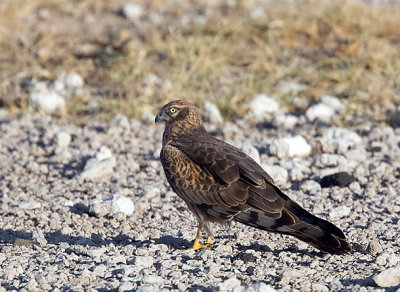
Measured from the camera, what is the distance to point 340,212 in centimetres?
602

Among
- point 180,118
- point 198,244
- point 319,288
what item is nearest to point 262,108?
point 180,118

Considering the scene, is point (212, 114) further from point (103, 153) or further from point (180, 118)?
point (180, 118)

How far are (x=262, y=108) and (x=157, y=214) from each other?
9.74 feet

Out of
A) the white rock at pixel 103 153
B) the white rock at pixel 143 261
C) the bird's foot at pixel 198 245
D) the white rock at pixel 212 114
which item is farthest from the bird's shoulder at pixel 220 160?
the white rock at pixel 212 114

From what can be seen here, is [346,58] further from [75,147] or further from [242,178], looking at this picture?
[242,178]

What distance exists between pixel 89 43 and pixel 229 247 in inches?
231

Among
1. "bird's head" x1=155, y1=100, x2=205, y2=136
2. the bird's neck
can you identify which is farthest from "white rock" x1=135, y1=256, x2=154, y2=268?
"bird's head" x1=155, y1=100, x2=205, y2=136

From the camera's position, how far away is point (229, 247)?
5363 mm

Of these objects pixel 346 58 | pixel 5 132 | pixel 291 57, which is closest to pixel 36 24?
pixel 5 132

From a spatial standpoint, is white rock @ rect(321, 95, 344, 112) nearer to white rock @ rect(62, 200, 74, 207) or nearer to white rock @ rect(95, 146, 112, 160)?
white rock @ rect(95, 146, 112, 160)

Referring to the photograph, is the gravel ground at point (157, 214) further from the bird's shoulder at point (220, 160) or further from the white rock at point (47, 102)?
the bird's shoulder at point (220, 160)

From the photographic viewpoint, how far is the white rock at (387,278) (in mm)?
4449

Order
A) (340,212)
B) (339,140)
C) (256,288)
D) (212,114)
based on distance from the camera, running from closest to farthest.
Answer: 1. (256,288)
2. (340,212)
3. (339,140)
4. (212,114)

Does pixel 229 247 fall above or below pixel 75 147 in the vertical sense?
below
